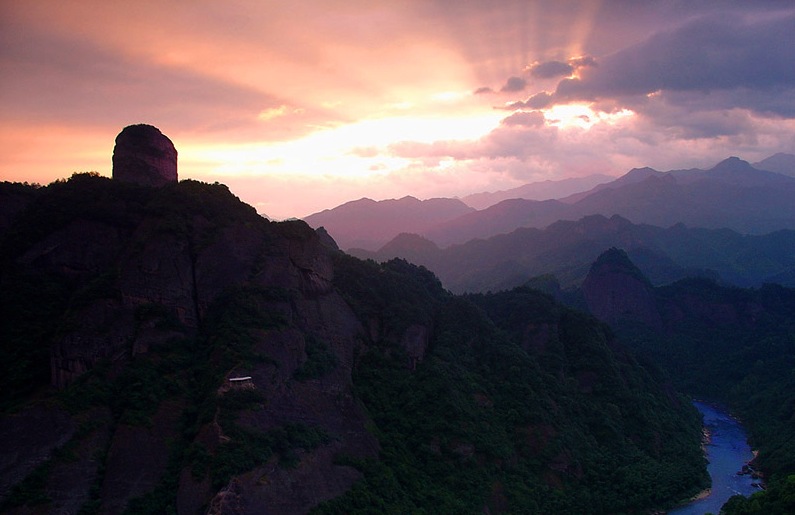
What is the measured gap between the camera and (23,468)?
2736 centimetres

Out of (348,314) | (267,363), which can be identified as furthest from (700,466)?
(267,363)

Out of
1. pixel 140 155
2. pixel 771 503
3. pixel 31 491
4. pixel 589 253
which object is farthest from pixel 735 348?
pixel 31 491

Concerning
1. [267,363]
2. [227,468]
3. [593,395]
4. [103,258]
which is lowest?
[593,395]

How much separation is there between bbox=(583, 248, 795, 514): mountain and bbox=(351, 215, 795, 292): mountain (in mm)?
32013

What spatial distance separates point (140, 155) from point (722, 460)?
61544mm

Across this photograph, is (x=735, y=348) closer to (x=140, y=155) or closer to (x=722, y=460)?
(x=722, y=460)

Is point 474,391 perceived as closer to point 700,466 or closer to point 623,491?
point 623,491

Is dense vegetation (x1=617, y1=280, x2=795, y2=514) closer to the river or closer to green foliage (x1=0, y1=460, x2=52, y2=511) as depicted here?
the river

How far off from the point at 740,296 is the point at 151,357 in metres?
91.6

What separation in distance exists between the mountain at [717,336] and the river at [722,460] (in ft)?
5.19

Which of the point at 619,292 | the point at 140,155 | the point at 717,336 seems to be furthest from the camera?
the point at 619,292

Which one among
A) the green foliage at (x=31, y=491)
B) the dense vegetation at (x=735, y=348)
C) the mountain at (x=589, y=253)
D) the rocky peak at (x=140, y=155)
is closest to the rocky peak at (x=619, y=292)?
the dense vegetation at (x=735, y=348)

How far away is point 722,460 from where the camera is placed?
59.9m

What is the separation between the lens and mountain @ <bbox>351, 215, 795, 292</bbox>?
14975cm
